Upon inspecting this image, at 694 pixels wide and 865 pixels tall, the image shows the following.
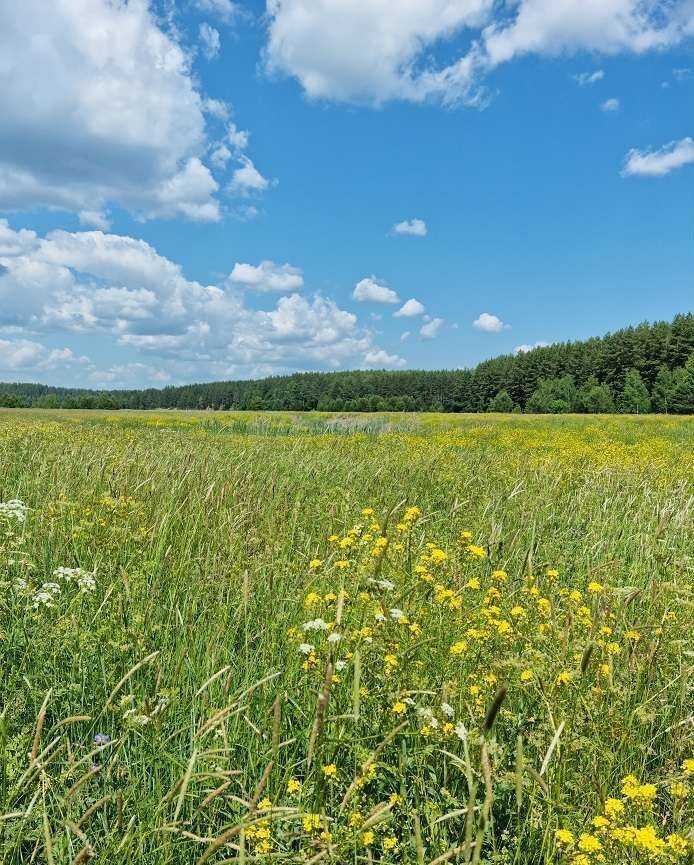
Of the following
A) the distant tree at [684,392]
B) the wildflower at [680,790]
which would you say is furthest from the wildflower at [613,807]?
the distant tree at [684,392]

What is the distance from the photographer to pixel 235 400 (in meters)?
162

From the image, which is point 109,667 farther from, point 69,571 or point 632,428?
point 632,428

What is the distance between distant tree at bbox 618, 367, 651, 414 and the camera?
248 feet

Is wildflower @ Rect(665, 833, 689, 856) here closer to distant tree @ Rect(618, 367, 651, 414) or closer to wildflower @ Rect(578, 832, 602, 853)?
wildflower @ Rect(578, 832, 602, 853)

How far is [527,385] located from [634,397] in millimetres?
31867

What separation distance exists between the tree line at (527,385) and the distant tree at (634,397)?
14 centimetres

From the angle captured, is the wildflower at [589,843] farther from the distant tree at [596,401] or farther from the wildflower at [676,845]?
the distant tree at [596,401]

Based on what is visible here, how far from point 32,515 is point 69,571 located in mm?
2118

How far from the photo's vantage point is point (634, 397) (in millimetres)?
77125

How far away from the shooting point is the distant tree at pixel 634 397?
75.7 meters

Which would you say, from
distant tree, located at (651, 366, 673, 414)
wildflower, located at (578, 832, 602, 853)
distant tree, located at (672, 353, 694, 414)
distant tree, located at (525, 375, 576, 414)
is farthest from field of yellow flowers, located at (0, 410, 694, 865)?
distant tree, located at (525, 375, 576, 414)

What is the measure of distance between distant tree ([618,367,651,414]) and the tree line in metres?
0.14

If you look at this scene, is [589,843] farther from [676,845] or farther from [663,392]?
[663,392]

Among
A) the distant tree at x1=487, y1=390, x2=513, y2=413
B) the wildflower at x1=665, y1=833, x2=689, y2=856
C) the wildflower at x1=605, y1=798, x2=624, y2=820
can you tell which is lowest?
the wildflower at x1=665, y1=833, x2=689, y2=856
